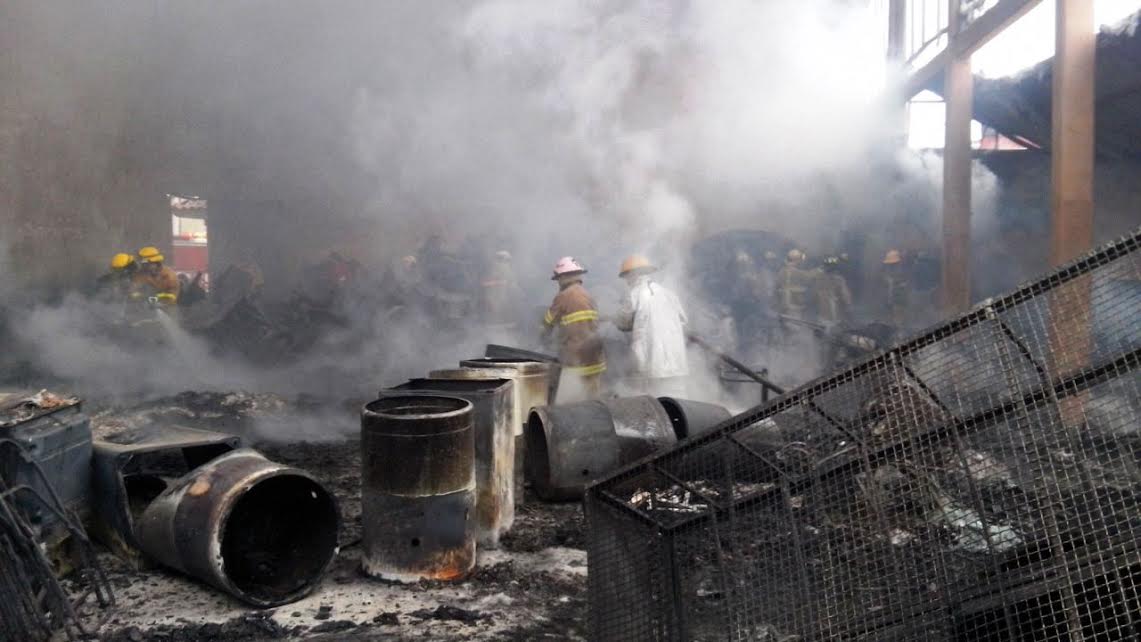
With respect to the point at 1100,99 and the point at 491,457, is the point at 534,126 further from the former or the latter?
the point at 491,457

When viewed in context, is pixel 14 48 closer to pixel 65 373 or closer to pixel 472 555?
pixel 65 373

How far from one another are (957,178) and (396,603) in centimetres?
910

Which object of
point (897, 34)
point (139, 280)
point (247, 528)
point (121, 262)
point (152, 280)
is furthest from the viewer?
point (897, 34)

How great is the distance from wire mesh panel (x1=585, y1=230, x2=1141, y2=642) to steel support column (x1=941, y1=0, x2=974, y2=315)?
27.1 ft

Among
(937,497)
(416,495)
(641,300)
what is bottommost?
(937,497)

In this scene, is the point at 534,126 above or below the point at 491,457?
above

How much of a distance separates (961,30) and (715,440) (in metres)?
9.18

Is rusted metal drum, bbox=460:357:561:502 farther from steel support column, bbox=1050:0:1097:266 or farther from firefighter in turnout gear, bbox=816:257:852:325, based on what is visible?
firefighter in turnout gear, bbox=816:257:852:325

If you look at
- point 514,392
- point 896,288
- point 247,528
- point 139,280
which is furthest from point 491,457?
point 896,288

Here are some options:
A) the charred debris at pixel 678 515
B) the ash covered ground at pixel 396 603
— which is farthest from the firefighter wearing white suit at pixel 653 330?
the ash covered ground at pixel 396 603

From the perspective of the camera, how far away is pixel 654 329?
6.89 metres

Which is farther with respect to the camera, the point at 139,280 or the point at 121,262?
the point at 139,280

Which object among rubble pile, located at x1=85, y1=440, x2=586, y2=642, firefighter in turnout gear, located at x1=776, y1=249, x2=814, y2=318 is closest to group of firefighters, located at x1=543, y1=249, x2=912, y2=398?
rubble pile, located at x1=85, y1=440, x2=586, y2=642

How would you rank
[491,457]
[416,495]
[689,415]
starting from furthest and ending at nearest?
[689,415], [491,457], [416,495]
